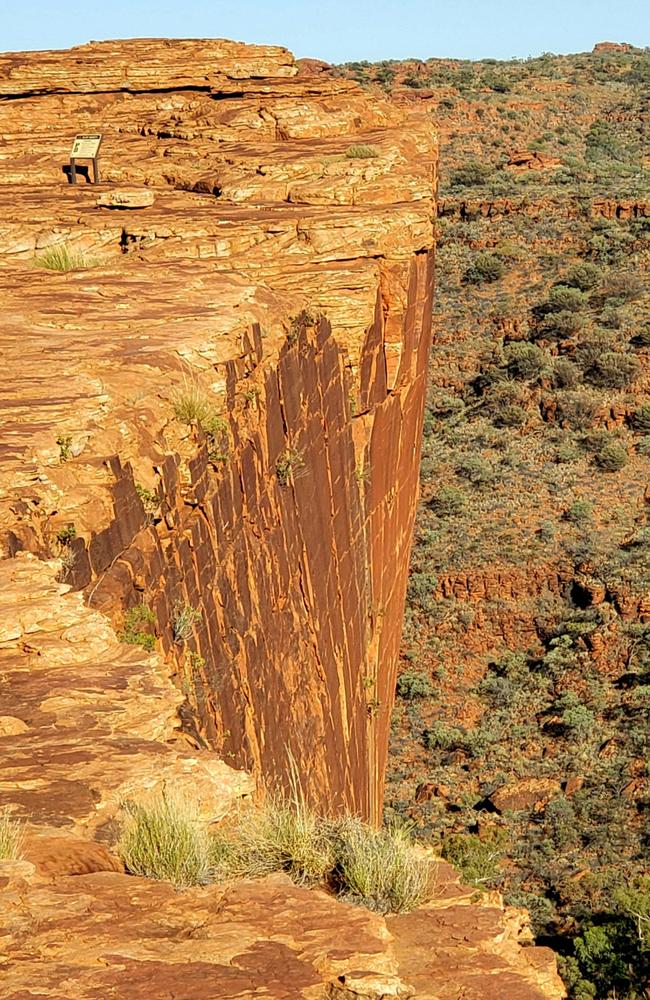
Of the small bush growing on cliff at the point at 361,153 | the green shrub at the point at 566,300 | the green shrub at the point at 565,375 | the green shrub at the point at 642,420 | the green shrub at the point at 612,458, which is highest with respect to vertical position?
the small bush growing on cliff at the point at 361,153

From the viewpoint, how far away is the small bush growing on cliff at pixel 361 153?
60.1ft

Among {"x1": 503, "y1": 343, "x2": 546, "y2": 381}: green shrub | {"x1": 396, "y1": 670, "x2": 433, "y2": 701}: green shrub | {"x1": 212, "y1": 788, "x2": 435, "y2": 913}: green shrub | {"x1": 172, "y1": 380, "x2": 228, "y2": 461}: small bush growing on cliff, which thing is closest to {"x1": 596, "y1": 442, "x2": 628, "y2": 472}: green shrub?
{"x1": 503, "y1": 343, "x2": 546, "y2": 381}: green shrub

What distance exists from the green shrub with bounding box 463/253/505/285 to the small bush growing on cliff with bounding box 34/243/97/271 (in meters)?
36.5

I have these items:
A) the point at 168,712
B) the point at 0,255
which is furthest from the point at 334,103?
the point at 168,712

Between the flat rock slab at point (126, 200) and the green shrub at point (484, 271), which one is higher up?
the flat rock slab at point (126, 200)

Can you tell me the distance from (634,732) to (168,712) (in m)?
21.5

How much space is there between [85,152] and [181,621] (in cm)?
1168

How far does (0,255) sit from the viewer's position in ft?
49.8

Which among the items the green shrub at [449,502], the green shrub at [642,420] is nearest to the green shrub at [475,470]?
the green shrub at [449,502]

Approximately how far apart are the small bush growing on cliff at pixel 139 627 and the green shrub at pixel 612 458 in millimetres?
30862

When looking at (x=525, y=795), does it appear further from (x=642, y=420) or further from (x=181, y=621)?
(x=181, y=621)

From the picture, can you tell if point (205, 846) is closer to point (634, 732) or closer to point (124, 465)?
point (124, 465)

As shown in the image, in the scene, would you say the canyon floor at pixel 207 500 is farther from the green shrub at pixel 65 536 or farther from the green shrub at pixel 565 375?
the green shrub at pixel 565 375

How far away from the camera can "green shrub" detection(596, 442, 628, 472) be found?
37.4 metres
